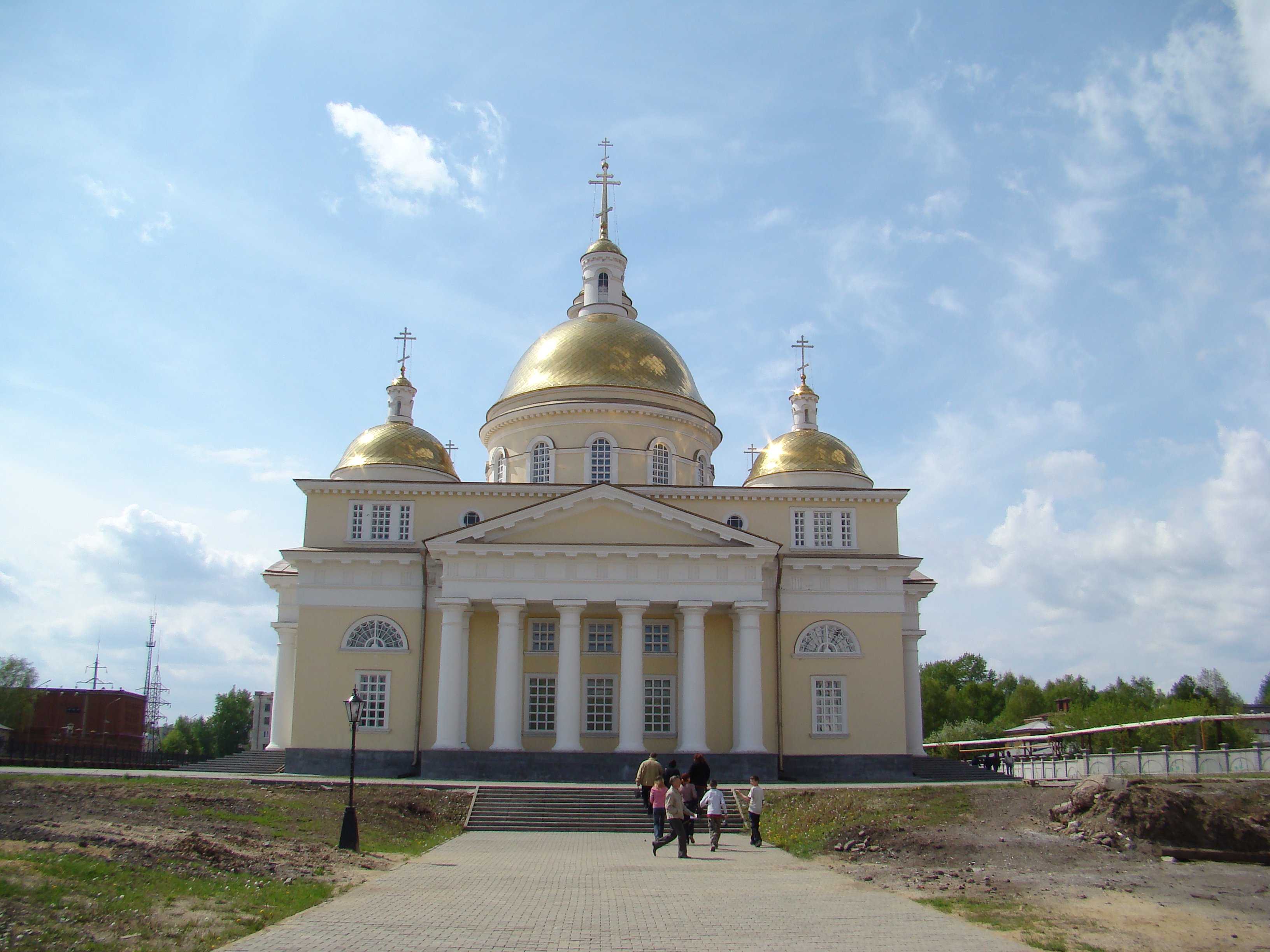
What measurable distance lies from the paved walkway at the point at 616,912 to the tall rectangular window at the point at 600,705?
15198mm

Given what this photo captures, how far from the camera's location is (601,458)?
128 ft

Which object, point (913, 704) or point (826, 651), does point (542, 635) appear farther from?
point (913, 704)

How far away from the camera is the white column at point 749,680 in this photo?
32.4 meters

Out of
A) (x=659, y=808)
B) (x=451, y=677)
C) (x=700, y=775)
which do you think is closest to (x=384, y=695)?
(x=451, y=677)

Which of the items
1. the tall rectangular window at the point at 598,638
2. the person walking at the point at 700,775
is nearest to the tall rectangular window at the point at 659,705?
the tall rectangular window at the point at 598,638

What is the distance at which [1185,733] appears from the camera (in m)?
53.2

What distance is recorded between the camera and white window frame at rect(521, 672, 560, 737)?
33.8 meters

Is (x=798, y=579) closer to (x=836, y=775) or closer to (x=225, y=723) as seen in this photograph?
(x=836, y=775)

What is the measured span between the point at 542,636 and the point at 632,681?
3.99 metres

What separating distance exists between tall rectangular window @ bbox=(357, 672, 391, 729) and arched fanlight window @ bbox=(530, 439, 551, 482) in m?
8.90

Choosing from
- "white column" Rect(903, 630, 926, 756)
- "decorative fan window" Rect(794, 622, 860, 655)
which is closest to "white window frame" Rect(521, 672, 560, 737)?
"decorative fan window" Rect(794, 622, 860, 655)

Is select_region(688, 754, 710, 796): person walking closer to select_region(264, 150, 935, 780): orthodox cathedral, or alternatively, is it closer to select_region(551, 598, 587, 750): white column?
select_region(264, 150, 935, 780): orthodox cathedral

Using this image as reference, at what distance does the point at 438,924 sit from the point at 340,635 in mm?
23549

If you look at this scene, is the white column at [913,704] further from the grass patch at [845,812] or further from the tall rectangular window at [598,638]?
the grass patch at [845,812]
